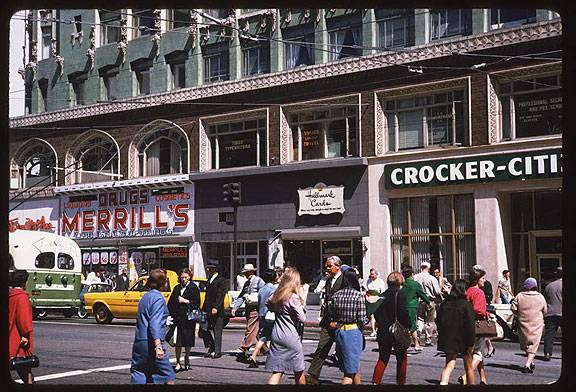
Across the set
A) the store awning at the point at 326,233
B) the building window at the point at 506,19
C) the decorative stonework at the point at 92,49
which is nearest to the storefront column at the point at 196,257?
the store awning at the point at 326,233

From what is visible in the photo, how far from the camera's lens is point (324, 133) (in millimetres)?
25344

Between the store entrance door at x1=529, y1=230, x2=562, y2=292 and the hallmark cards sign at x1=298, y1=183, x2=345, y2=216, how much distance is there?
244 inches

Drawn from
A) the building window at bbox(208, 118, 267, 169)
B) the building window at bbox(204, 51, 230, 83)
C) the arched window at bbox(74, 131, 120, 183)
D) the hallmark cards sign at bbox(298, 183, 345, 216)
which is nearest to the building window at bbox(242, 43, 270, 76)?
the building window at bbox(204, 51, 230, 83)

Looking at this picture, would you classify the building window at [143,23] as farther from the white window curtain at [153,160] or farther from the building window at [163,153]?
the white window curtain at [153,160]

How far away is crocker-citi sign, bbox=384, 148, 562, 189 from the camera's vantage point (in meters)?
19.4

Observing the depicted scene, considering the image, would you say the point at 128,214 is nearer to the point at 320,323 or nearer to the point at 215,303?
the point at 215,303

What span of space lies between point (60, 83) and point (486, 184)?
14.1m

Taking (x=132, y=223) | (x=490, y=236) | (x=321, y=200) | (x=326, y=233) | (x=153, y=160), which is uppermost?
(x=153, y=160)

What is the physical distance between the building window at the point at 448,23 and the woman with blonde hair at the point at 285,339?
49.9 feet

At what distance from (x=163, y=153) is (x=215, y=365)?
56.6 ft

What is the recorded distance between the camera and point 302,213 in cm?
2328

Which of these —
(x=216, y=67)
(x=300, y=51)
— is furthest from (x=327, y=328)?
(x=216, y=67)

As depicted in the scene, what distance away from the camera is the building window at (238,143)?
26.8 meters

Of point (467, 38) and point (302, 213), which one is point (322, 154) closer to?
point (302, 213)
